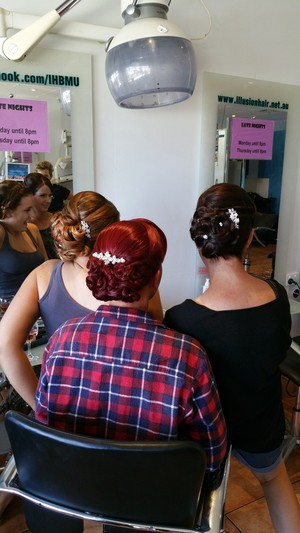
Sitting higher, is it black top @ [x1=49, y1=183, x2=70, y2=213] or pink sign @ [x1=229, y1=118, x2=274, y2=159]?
pink sign @ [x1=229, y1=118, x2=274, y2=159]

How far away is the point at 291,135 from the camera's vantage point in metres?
2.02

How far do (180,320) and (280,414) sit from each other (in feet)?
1.33

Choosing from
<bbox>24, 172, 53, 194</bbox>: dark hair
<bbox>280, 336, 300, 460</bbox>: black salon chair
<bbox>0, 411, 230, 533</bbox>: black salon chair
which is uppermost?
<bbox>24, 172, 53, 194</bbox>: dark hair

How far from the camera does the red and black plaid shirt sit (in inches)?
25.8

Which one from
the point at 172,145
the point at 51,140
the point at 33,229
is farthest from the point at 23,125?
the point at 172,145

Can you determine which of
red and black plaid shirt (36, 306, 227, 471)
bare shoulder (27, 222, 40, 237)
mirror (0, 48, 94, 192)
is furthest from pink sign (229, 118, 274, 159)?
red and black plaid shirt (36, 306, 227, 471)

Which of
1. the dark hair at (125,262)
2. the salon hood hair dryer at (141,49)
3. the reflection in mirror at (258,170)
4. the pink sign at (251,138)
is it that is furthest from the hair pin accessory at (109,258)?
the pink sign at (251,138)

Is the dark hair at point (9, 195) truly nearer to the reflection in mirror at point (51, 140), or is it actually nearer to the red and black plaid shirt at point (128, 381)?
the reflection in mirror at point (51, 140)

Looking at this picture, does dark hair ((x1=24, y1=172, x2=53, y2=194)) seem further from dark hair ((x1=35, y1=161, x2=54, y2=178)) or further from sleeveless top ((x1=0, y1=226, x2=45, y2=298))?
sleeveless top ((x1=0, y1=226, x2=45, y2=298))

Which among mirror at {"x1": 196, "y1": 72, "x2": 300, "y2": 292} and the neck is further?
mirror at {"x1": 196, "y1": 72, "x2": 300, "y2": 292}

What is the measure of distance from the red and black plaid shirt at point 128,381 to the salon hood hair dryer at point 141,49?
844mm

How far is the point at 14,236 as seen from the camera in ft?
4.78

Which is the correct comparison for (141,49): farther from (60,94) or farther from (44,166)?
(44,166)

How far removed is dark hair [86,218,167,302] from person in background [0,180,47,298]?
0.80m
